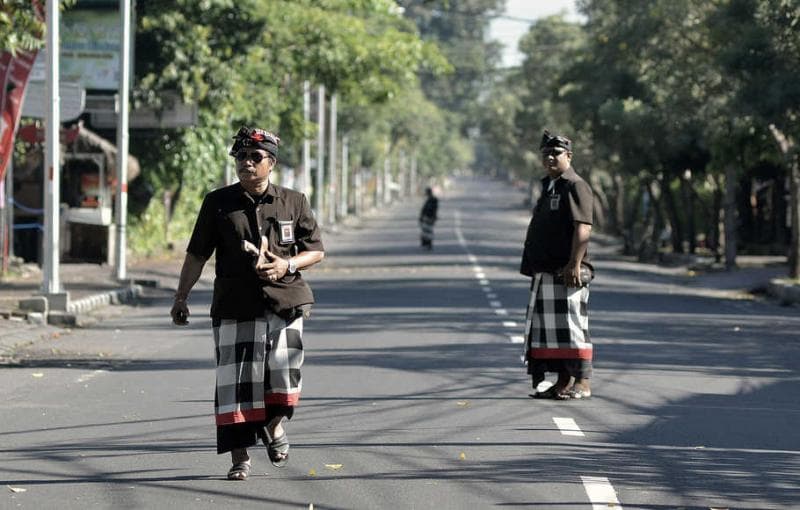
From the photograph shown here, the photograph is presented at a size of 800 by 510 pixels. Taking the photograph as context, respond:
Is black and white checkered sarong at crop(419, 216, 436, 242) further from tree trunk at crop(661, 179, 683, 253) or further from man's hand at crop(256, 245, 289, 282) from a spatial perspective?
man's hand at crop(256, 245, 289, 282)

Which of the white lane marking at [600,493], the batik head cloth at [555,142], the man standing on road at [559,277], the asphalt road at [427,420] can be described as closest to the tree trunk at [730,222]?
the asphalt road at [427,420]

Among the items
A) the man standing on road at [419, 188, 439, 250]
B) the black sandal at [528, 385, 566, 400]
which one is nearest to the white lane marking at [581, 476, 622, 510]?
the black sandal at [528, 385, 566, 400]

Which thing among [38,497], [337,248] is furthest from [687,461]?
[337,248]

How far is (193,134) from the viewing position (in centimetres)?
3409

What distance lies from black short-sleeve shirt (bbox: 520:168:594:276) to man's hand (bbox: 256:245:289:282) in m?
3.82

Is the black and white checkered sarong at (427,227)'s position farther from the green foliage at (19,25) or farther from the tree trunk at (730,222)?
the green foliage at (19,25)

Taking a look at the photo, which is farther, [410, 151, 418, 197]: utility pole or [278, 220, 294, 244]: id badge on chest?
[410, 151, 418, 197]: utility pole

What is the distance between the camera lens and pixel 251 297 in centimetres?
823

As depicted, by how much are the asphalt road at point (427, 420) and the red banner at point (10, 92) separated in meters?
2.48

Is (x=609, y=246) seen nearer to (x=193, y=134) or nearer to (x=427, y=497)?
(x=193, y=134)

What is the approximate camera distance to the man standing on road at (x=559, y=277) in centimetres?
1154

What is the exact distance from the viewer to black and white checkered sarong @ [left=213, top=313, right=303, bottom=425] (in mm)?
8273

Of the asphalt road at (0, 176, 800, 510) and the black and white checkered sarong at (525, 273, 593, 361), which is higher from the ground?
the black and white checkered sarong at (525, 273, 593, 361)

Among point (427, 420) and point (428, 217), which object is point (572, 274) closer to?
point (427, 420)
